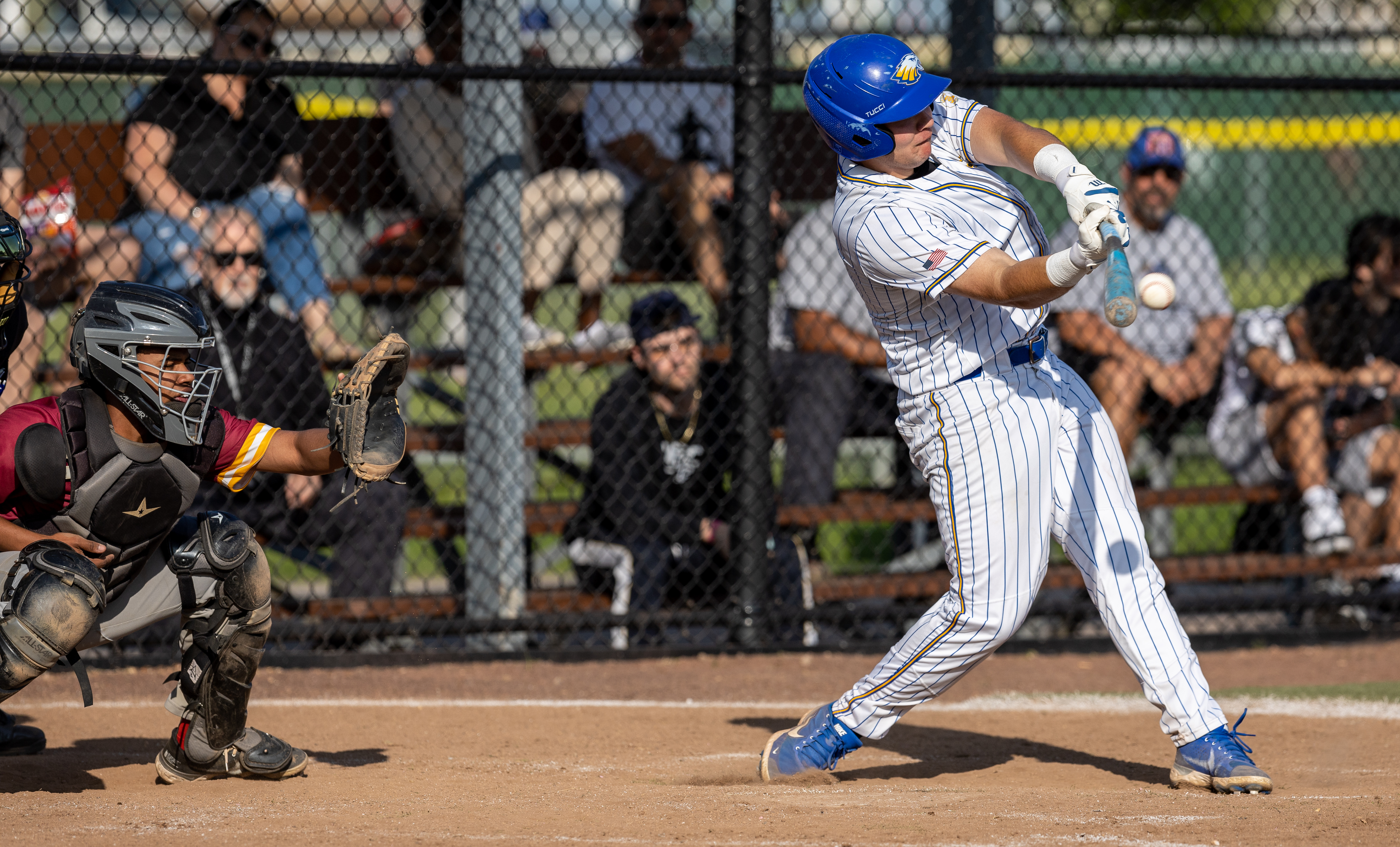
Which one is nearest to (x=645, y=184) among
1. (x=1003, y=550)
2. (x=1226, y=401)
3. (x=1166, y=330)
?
(x=1166, y=330)

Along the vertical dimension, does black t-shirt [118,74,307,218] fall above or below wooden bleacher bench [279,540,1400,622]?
above

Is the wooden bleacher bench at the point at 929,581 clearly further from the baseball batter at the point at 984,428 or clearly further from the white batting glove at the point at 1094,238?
the white batting glove at the point at 1094,238

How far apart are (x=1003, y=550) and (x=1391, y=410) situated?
3631 mm

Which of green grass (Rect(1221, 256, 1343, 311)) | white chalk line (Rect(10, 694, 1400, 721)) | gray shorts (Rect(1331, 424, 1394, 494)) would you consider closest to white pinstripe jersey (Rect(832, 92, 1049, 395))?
white chalk line (Rect(10, 694, 1400, 721))

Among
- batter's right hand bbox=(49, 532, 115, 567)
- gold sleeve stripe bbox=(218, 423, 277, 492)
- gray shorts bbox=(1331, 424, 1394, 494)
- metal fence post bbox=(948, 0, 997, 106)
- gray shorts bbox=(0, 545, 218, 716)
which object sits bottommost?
gray shorts bbox=(0, 545, 218, 716)

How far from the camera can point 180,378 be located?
2.94m

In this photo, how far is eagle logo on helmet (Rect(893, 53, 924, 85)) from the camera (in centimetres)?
300

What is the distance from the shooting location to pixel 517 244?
201 inches

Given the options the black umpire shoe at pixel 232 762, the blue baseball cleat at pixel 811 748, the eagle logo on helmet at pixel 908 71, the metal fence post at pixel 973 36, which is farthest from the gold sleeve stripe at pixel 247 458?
the metal fence post at pixel 973 36

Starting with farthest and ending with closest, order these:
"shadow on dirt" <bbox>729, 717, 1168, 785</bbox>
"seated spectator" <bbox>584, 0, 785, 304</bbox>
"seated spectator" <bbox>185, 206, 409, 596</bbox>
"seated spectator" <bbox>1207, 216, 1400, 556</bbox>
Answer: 1. "seated spectator" <bbox>1207, 216, 1400, 556</bbox>
2. "seated spectator" <bbox>584, 0, 785, 304</bbox>
3. "seated spectator" <bbox>185, 206, 409, 596</bbox>
4. "shadow on dirt" <bbox>729, 717, 1168, 785</bbox>

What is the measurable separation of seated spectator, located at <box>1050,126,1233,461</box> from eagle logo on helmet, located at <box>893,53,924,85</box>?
8.60 feet

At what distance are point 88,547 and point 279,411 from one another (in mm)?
2011

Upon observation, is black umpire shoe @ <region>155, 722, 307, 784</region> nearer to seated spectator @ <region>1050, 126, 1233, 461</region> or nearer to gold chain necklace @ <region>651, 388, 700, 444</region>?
gold chain necklace @ <region>651, 388, 700, 444</region>

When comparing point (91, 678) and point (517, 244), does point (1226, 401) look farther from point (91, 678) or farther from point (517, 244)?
point (91, 678)
